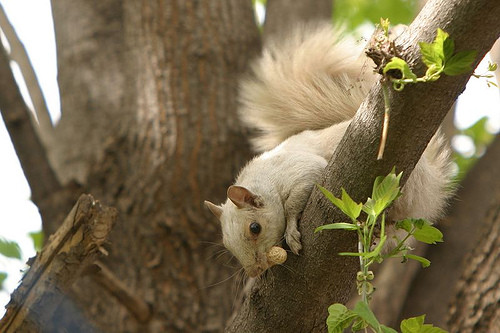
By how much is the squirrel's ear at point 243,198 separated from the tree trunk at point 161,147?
2.41 ft

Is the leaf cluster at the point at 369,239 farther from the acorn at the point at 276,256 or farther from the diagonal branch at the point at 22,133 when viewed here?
the diagonal branch at the point at 22,133

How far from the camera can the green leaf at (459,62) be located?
3.98 ft

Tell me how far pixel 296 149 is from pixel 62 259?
831 millimetres

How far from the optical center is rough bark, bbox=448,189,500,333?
8.06 ft

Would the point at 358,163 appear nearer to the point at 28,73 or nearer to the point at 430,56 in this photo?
the point at 430,56

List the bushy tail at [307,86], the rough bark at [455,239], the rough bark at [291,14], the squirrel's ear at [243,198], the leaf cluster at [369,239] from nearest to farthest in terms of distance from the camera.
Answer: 1. the leaf cluster at [369,239]
2. the squirrel's ear at [243,198]
3. the bushy tail at [307,86]
4. the rough bark at [455,239]
5. the rough bark at [291,14]

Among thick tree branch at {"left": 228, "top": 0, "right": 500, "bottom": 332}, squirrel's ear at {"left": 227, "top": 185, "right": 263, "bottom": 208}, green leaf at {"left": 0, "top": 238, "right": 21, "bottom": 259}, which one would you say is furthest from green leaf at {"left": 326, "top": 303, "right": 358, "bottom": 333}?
green leaf at {"left": 0, "top": 238, "right": 21, "bottom": 259}

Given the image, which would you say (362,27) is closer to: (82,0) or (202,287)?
(82,0)

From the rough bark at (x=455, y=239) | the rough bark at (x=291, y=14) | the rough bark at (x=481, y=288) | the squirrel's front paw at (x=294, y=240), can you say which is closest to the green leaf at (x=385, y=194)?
the squirrel's front paw at (x=294, y=240)

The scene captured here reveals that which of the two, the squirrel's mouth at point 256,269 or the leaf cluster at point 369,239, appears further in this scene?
the squirrel's mouth at point 256,269

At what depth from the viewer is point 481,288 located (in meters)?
2.53

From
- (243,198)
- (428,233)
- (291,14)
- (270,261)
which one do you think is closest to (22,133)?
(243,198)

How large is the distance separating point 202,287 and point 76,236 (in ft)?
3.23

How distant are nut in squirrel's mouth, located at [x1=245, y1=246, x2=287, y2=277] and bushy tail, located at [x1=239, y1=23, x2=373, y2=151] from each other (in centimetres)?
61
